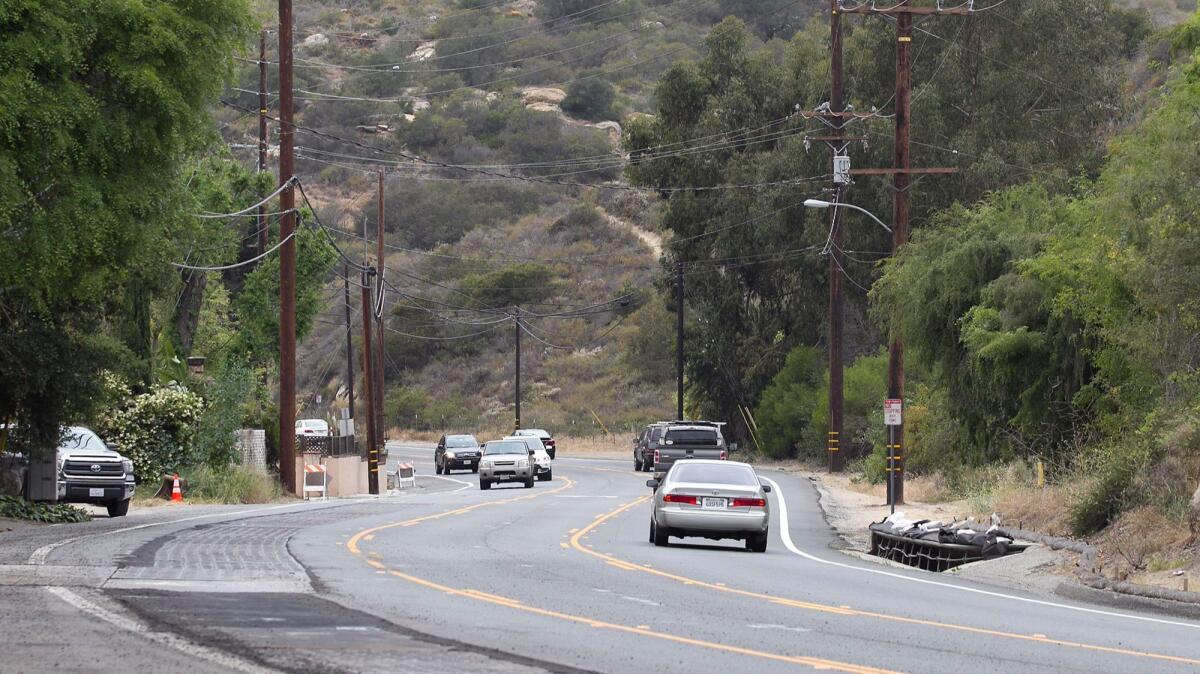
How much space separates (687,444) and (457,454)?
18847mm

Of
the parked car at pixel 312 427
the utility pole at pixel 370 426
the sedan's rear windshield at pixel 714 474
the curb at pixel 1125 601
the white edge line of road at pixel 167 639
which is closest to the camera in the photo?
the white edge line of road at pixel 167 639

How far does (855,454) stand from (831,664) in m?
49.2

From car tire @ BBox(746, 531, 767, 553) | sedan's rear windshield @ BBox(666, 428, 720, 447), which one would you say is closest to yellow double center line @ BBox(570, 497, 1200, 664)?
car tire @ BBox(746, 531, 767, 553)

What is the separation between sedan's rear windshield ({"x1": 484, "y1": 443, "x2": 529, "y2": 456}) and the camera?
173ft

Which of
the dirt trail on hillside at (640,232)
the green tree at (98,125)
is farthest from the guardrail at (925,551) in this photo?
the dirt trail on hillside at (640,232)

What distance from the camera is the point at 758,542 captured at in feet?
82.5

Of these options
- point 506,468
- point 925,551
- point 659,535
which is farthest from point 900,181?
point 506,468

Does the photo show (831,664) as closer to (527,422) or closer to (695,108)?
(695,108)

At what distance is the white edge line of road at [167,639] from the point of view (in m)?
11.2

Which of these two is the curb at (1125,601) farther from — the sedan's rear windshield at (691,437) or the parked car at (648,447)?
the parked car at (648,447)

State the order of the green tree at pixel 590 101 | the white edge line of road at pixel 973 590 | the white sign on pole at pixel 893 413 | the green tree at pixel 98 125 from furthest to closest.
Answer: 1. the green tree at pixel 590 101
2. the white sign on pole at pixel 893 413
3. the green tree at pixel 98 125
4. the white edge line of road at pixel 973 590

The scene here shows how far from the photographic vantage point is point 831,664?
12.0 metres

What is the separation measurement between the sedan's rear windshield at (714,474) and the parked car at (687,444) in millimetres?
24005

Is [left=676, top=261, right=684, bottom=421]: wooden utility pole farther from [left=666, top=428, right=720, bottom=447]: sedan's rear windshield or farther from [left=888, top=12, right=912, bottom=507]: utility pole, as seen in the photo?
[left=888, top=12, right=912, bottom=507]: utility pole
